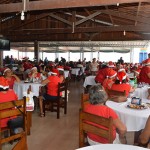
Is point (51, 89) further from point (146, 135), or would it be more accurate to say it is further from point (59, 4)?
point (146, 135)

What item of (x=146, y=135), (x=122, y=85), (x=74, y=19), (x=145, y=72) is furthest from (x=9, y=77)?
(x=74, y=19)

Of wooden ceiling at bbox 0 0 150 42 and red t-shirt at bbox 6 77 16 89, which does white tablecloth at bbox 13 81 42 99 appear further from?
wooden ceiling at bbox 0 0 150 42

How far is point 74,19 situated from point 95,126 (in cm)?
850

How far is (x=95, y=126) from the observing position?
2.62m

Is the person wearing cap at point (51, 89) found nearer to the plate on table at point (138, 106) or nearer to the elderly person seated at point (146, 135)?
the plate on table at point (138, 106)

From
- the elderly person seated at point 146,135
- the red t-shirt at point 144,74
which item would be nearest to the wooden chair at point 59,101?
the red t-shirt at point 144,74

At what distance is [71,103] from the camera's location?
778 centimetres

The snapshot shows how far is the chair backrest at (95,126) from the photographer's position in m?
2.41

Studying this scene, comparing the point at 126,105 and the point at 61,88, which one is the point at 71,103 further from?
the point at 126,105

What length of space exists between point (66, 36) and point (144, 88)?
31.0 ft

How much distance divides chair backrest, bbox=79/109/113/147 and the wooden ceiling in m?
3.31

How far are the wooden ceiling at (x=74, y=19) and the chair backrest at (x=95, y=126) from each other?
3309mm

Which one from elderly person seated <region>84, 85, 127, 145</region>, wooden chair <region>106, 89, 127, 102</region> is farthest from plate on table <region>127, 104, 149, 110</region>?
elderly person seated <region>84, 85, 127, 145</region>

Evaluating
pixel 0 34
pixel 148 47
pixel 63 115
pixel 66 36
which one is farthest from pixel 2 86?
pixel 148 47
